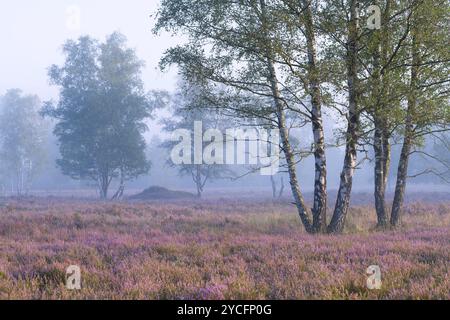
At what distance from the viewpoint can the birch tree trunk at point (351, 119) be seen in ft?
39.7

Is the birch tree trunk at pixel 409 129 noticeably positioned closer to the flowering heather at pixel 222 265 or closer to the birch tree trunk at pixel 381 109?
the birch tree trunk at pixel 381 109

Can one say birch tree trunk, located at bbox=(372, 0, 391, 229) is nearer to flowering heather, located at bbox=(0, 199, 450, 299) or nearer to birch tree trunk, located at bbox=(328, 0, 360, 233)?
Result: birch tree trunk, located at bbox=(328, 0, 360, 233)

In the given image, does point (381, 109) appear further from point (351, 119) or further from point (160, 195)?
point (160, 195)

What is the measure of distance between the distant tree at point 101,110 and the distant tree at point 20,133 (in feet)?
79.0

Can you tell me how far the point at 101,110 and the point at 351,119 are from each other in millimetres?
28614

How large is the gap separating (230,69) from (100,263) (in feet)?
23.6

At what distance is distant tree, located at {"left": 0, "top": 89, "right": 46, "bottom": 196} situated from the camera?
6119 cm

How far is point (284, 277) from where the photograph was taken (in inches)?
283

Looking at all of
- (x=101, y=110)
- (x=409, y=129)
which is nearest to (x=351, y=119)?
(x=409, y=129)

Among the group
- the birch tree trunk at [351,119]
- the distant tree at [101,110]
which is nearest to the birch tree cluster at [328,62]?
the birch tree trunk at [351,119]

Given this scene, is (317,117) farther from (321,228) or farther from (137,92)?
(137,92)

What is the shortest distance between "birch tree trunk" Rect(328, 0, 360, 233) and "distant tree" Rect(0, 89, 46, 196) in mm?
53600

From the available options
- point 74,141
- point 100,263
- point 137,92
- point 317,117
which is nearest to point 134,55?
point 137,92

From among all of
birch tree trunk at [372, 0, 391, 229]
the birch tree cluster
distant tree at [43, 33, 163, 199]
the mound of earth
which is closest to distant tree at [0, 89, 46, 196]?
the mound of earth
